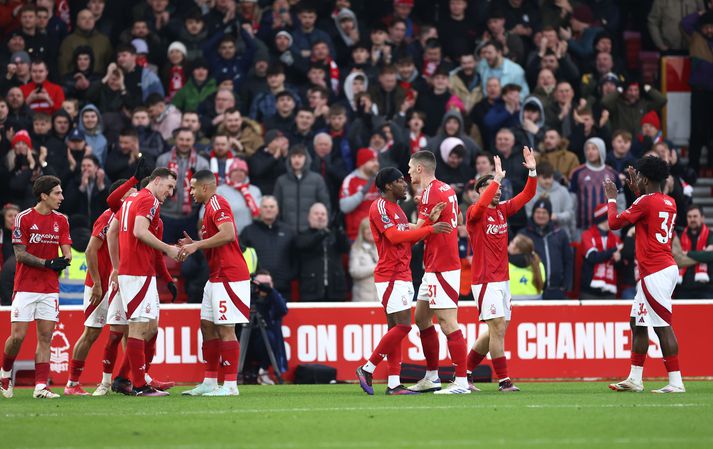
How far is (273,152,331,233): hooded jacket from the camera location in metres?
19.6

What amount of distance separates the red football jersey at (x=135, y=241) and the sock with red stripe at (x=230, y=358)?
1.09m

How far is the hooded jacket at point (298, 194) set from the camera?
64.2 ft

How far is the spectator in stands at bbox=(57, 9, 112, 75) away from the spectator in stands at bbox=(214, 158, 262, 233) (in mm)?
4002

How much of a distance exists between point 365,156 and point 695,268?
202 inches

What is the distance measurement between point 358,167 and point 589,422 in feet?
30.8

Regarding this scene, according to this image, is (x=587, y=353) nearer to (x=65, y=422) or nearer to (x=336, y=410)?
(x=336, y=410)

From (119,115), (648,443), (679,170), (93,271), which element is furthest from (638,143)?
(648,443)

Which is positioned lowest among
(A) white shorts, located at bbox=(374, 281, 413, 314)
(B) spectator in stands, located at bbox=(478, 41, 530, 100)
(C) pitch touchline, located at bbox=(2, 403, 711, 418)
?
(C) pitch touchline, located at bbox=(2, 403, 711, 418)

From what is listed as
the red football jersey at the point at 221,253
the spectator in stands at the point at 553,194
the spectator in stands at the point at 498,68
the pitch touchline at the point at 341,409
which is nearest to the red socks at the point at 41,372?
the pitch touchline at the point at 341,409

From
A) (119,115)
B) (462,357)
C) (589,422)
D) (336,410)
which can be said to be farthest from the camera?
(119,115)

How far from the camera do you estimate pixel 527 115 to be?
21.6 meters

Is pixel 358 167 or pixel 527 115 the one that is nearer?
pixel 358 167

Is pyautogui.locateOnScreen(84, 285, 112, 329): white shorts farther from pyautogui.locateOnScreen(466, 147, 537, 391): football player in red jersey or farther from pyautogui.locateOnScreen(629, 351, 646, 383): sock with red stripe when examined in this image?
pyautogui.locateOnScreen(629, 351, 646, 383): sock with red stripe

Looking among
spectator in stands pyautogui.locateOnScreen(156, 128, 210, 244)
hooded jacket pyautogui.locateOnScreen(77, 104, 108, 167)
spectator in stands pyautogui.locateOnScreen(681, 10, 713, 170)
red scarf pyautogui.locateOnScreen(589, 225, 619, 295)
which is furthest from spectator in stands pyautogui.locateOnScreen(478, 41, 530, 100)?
hooded jacket pyautogui.locateOnScreen(77, 104, 108, 167)
